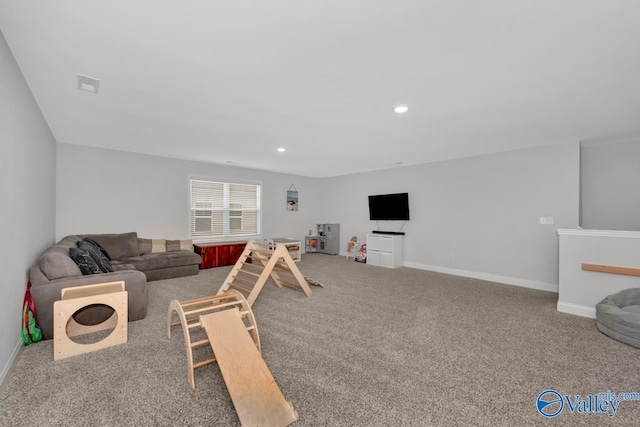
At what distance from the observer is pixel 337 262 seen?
716cm

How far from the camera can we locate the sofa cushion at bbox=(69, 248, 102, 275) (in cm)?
327

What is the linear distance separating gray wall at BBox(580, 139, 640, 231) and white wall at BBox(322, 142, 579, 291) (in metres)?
0.59

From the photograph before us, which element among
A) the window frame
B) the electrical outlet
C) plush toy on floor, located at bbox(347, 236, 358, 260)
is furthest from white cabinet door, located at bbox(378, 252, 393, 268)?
the window frame

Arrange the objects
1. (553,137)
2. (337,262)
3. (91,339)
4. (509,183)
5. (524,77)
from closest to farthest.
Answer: (524,77) → (91,339) → (553,137) → (509,183) → (337,262)

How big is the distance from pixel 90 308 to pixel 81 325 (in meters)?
0.17

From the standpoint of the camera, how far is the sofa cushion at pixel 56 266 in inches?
113

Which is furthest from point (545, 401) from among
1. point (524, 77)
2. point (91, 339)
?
point (91, 339)

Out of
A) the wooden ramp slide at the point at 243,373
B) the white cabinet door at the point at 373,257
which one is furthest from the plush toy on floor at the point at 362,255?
the wooden ramp slide at the point at 243,373

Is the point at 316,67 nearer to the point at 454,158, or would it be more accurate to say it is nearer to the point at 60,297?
the point at 60,297

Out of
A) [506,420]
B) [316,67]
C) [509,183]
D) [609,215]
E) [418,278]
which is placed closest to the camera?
[506,420]

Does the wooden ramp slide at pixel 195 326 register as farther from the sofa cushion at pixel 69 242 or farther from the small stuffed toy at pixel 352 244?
the small stuffed toy at pixel 352 244

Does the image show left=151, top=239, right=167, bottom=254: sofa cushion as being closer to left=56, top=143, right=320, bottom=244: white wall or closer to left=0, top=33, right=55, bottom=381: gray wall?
left=56, top=143, right=320, bottom=244: white wall

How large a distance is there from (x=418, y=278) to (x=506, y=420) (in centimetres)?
383

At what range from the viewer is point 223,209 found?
6914mm
